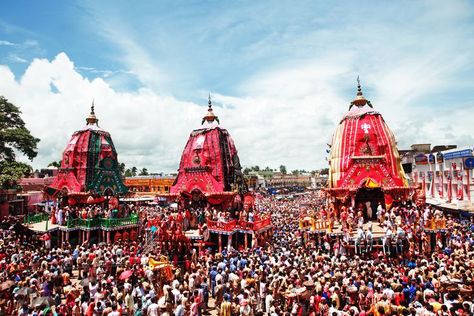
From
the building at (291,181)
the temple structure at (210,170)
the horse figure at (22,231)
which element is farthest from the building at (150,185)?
the building at (291,181)

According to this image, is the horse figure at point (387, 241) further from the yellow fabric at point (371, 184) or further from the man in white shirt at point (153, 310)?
the man in white shirt at point (153, 310)

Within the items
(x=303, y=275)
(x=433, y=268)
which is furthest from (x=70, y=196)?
(x=433, y=268)

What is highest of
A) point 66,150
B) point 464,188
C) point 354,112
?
point 354,112

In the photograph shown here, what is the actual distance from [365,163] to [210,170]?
12.5 m

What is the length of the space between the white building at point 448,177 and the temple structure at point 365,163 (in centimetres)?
1090

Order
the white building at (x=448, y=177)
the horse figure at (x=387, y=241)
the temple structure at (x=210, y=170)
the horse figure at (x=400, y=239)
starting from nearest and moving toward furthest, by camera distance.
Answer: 1. the horse figure at (x=400, y=239)
2. the horse figure at (x=387, y=241)
3. the temple structure at (x=210, y=170)
4. the white building at (x=448, y=177)

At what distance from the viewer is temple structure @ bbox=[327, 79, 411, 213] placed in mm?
25438

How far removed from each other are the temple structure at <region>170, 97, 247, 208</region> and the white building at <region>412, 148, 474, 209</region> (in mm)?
21253

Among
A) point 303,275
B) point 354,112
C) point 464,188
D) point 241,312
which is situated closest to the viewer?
point 241,312

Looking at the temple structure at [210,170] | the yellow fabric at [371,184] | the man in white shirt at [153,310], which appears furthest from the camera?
the temple structure at [210,170]

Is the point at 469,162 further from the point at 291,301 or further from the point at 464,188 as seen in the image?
the point at 291,301

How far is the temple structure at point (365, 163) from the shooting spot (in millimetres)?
25438

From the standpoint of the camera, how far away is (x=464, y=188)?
113 ft

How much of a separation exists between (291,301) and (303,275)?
1.46 meters
